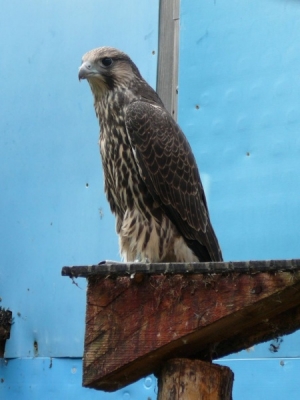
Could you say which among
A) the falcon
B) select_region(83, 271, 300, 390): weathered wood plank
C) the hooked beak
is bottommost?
select_region(83, 271, 300, 390): weathered wood plank

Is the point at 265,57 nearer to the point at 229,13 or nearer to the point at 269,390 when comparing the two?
the point at 229,13

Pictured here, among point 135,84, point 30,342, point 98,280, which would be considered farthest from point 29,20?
point 98,280

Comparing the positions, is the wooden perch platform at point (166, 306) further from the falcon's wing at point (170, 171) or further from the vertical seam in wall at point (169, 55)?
the vertical seam in wall at point (169, 55)

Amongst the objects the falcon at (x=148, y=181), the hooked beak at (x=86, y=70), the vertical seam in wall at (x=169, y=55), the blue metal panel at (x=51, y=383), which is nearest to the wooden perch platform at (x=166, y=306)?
the falcon at (x=148, y=181)

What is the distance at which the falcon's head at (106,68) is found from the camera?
11.9 feet

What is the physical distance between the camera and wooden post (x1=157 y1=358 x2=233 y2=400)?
7.26 feet

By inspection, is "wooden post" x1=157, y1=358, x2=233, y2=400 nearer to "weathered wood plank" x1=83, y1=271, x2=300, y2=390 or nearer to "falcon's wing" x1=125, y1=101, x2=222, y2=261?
"weathered wood plank" x1=83, y1=271, x2=300, y2=390

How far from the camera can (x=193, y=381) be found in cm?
223

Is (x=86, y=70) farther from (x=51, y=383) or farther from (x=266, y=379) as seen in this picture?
(x=51, y=383)

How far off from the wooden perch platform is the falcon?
3.76 feet

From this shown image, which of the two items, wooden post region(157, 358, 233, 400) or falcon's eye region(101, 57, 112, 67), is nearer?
wooden post region(157, 358, 233, 400)

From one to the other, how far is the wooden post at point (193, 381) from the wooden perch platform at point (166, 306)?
48 millimetres

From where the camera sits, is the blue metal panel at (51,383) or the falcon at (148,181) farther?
the blue metal panel at (51,383)

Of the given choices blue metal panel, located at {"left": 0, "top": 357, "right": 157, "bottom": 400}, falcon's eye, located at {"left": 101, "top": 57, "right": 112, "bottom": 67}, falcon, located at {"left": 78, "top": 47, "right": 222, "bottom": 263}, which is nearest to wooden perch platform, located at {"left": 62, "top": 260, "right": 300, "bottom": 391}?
falcon, located at {"left": 78, "top": 47, "right": 222, "bottom": 263}
